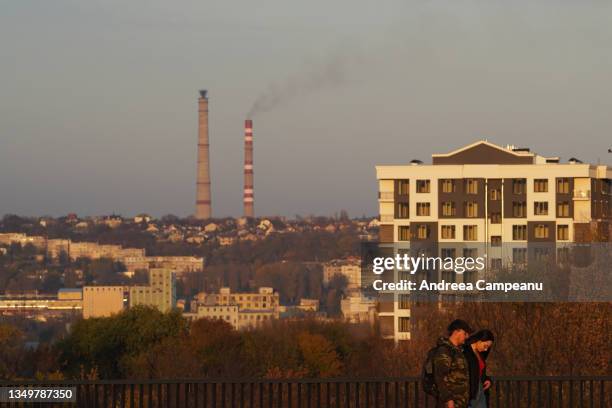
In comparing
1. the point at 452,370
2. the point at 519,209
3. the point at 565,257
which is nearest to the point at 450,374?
the point at 452,370

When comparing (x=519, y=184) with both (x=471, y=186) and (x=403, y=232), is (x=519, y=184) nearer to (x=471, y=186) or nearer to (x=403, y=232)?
(x=471, y=186)

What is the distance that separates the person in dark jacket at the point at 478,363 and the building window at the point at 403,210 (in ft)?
293

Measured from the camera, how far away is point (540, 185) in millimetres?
105000

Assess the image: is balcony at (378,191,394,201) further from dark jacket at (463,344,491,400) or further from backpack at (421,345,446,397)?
backpack at (421,345,446,397)

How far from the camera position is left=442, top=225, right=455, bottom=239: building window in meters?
103

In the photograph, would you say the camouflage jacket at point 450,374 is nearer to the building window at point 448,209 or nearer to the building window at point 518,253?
the building window at point 518,253

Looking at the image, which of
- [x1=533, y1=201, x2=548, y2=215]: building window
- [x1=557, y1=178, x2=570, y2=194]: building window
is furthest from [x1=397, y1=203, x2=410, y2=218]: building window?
[x1=557, y1=178, x2=570, y2=194]: building window

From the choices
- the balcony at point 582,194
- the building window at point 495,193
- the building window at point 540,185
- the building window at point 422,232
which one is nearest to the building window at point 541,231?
the building window at point 540,185

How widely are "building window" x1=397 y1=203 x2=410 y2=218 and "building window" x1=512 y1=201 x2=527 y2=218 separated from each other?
677cm

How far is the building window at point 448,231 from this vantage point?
103312mm

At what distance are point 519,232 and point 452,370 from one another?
90.8m

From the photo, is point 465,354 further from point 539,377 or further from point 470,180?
point 470,180

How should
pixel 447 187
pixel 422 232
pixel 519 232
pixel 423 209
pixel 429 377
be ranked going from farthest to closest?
pixel 447 187, pixel 423 209, pixel 519 232, pixel 422 232, pixel 429 377

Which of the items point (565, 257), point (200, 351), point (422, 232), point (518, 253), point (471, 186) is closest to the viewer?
point (565, 257)
